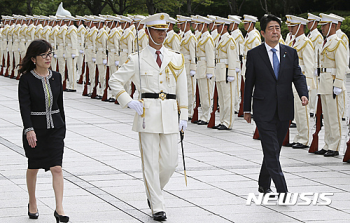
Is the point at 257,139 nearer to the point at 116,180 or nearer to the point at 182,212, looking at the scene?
the point at 116,180

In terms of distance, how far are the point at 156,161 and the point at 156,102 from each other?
0.56m

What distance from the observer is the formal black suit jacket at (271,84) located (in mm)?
6859

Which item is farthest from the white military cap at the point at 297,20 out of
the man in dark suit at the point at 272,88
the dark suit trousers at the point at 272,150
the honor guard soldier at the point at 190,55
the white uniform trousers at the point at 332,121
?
the dark suit trousers at the point at 272,150

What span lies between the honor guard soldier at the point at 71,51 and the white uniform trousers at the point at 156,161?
1371 centimetres

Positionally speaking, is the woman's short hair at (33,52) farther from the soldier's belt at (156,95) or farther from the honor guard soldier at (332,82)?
the honor guard soldier at (332,82)

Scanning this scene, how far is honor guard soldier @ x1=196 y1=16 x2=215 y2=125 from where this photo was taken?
13180 millimetres

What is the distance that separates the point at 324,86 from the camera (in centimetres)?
983

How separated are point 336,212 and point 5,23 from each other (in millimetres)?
22319

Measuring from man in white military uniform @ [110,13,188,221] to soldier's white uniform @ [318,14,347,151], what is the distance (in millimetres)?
3907

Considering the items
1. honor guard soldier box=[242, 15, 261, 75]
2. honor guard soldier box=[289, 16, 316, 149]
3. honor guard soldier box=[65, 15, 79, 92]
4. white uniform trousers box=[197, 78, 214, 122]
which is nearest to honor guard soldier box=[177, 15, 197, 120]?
white uniform trousers box=[197, 78, 214, 122]

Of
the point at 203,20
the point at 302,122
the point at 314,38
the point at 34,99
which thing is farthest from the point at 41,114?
the point at 314,38

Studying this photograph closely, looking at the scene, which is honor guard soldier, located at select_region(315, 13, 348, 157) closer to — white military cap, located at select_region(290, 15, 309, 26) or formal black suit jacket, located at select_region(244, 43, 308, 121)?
white military cap, located at select_region(290, 15, 309, 26)

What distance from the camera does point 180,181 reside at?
7.82m

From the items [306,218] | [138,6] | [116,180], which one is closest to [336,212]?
[306,218]
